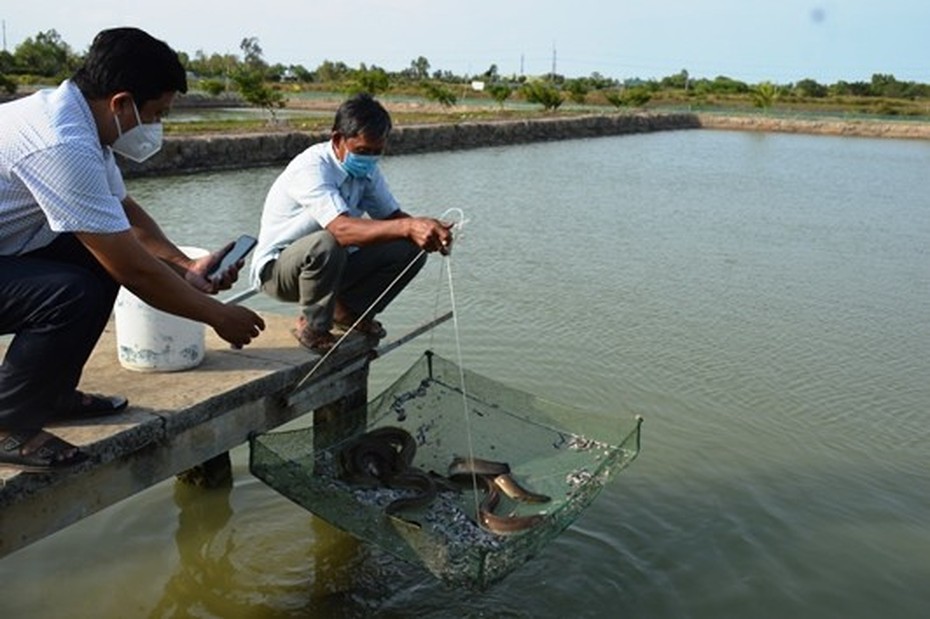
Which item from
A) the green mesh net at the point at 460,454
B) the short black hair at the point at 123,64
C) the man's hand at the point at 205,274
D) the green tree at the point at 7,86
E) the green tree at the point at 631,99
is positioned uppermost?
the green tree at the point at 631,99

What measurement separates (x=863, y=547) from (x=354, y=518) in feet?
9.91

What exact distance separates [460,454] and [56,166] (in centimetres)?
267

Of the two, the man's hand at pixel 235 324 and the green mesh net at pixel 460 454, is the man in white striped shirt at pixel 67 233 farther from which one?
the green mesh net at pixel 460 454

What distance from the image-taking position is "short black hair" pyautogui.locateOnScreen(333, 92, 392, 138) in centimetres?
438

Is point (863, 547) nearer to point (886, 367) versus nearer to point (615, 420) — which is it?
point (615, 420)

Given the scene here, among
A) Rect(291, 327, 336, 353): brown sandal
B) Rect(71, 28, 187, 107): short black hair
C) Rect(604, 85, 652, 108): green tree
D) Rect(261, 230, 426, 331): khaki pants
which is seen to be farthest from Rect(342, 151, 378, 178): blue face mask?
Rect(604, 85, 652, 108): green tree

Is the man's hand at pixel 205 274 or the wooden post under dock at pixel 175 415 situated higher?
the man's hand at pixel 205 274

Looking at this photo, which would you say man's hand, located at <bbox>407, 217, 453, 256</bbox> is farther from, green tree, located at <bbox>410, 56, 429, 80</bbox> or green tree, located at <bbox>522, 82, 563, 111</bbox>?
green tree, located at <bbox>410, 56, 429, 80</bbox>

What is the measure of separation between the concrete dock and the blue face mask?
84cm

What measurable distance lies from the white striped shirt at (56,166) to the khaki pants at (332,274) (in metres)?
1.52

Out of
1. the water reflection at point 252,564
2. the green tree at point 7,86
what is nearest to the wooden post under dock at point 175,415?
the water reflection at point 252,564

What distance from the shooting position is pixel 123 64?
2.85 m

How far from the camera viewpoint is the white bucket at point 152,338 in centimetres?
384

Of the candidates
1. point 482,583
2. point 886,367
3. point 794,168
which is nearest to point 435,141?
point 794,168
